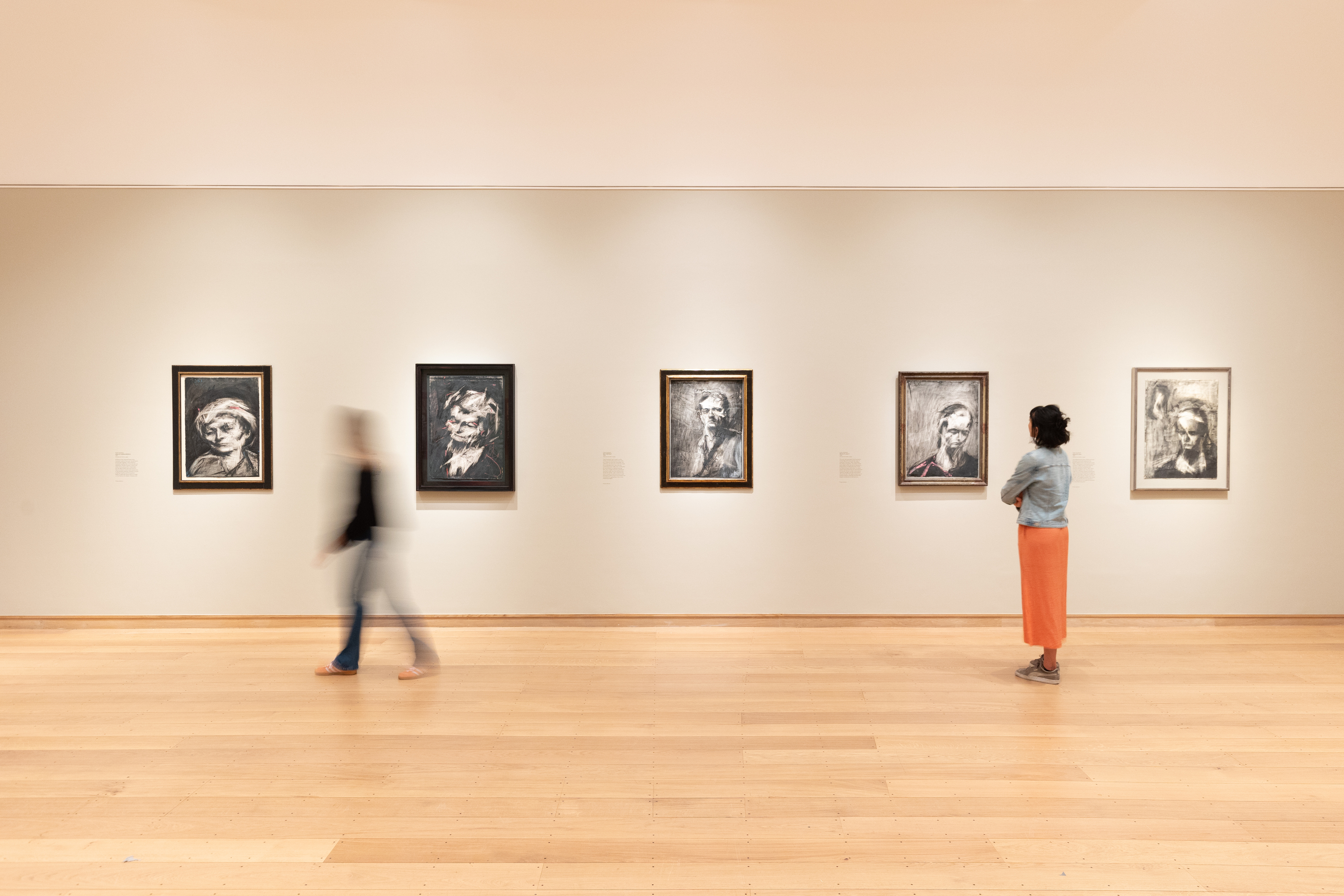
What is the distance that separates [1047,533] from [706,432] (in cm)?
354

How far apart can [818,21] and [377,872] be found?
7.32m

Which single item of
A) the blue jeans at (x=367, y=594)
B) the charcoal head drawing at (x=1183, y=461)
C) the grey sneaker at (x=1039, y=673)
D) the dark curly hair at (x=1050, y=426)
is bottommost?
the grey sneaker at (x=1039, y=673)

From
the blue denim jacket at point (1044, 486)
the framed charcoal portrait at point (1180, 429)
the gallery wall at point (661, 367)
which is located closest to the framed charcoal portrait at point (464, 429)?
the gallery wall at point (661, 367)

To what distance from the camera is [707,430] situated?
865 centimetres

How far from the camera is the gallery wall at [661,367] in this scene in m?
8.59

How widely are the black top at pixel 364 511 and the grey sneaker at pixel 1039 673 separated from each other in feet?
19.2

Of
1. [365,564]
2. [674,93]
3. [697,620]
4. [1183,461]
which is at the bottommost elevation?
[697,620]

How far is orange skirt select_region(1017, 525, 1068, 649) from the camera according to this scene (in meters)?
6.76

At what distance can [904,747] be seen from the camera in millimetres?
5348

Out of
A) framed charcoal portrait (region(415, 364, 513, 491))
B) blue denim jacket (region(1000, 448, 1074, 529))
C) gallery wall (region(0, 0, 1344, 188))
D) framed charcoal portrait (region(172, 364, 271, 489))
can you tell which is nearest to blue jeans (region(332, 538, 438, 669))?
framed charcoal portrait (region(415, 364, 513, 491))

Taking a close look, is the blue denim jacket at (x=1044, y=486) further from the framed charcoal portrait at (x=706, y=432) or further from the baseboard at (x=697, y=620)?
the framed charcoal portrait at (x=706, y=432)

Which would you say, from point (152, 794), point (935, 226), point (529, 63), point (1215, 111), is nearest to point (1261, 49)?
point (1215, 111)

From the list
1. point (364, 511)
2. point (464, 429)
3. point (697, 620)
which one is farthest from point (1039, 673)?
point (464, 429)

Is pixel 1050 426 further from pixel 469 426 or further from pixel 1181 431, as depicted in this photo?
pixel 469 426
